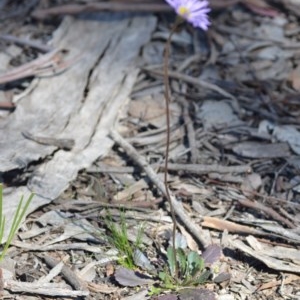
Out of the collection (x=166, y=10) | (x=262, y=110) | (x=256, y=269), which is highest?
(x=166, y=10)

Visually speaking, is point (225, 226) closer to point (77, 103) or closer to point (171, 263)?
point (171, 263)

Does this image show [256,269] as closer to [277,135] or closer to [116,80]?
[277,135]

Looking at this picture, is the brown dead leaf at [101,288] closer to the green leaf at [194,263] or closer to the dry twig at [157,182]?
the green leaf at [194,263]

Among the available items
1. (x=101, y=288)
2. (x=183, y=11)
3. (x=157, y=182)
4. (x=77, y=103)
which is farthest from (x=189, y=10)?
(x=77, y=103)

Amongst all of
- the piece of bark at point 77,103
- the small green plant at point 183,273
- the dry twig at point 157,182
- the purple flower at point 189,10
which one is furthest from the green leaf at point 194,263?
the purple flower at point 189,10

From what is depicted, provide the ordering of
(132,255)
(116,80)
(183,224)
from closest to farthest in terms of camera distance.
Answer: (132,255) < (183,224) < (116,80)

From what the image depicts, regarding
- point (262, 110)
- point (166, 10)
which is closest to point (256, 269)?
point (262, 110)

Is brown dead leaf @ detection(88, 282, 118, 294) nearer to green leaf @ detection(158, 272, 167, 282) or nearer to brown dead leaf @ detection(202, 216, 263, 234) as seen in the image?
green leaf @ detection(158, 272, 167, 282)
